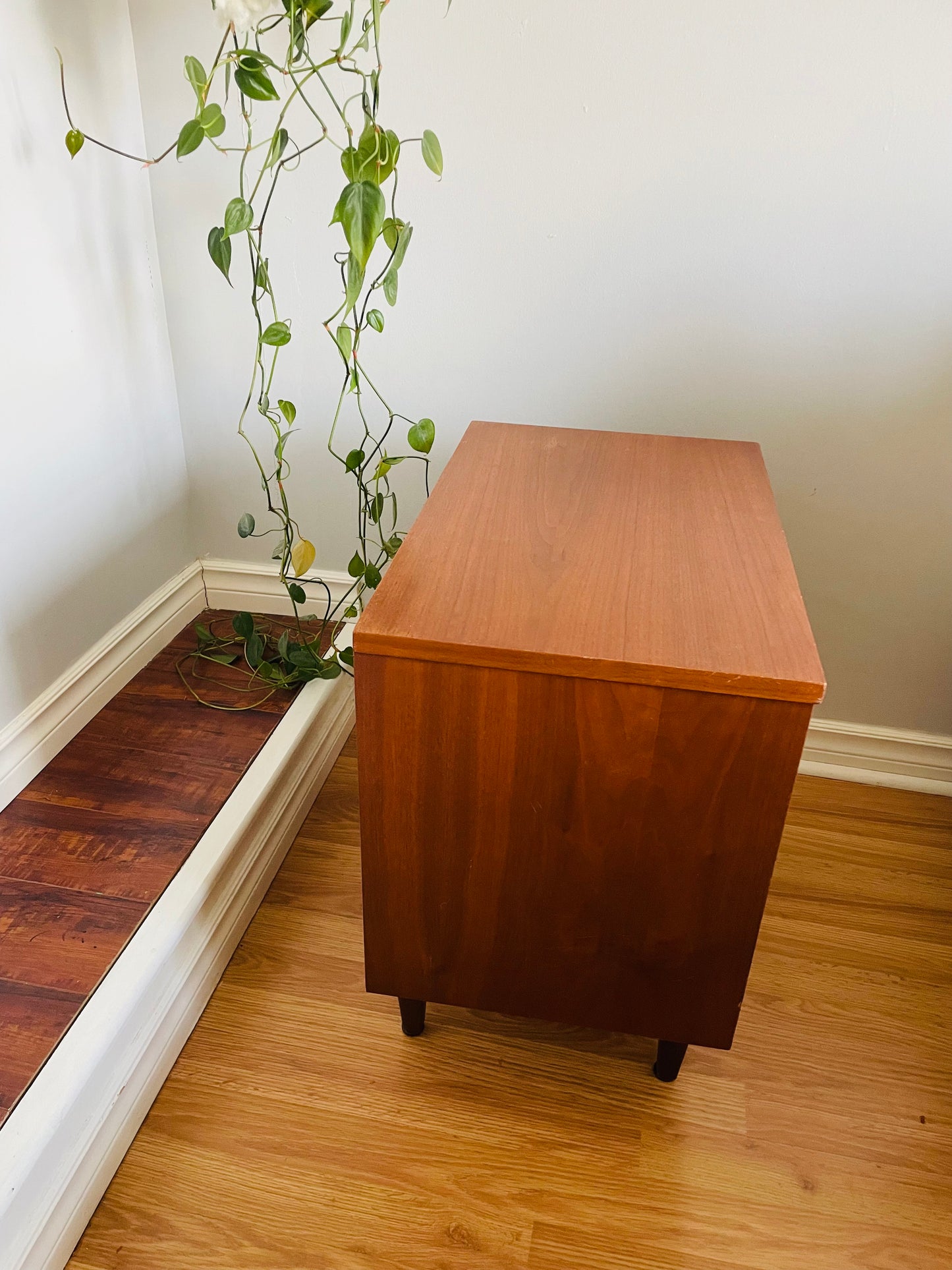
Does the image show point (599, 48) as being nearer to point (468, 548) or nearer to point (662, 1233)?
point (468, 548)

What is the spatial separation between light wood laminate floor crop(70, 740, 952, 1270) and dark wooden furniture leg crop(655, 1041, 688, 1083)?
19mm

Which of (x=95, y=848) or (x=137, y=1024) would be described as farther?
(x=95, y=848)

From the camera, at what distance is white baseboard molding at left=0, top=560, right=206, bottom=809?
123cm

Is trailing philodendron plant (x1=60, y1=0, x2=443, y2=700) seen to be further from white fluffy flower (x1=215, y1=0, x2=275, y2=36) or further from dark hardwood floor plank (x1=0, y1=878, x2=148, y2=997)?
dark hardwood floor plank (x1=0, y1=878, x2=148, y2=997)

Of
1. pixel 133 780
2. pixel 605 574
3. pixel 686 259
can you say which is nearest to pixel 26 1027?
pixel 133 780

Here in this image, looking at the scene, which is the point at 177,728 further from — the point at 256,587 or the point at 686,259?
the point at 686,259

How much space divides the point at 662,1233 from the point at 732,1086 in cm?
21

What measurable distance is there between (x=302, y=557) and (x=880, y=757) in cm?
104

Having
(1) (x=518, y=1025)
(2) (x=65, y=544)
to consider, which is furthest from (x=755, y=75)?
(1) (x=518, y=1025)

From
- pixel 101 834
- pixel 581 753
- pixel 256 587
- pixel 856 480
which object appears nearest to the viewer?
pixel 581 753

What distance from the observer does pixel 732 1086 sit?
110 cm

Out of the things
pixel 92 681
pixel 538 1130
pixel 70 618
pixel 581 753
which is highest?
pixel 581 753

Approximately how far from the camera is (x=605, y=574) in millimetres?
916

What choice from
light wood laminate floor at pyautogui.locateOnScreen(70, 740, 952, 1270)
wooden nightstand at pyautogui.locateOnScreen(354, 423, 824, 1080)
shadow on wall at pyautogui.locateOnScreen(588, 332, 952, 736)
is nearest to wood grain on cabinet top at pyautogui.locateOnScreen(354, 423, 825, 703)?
wooden nightstand at pyautogui.locateOnScreen(354, 423, 824, 1080)
